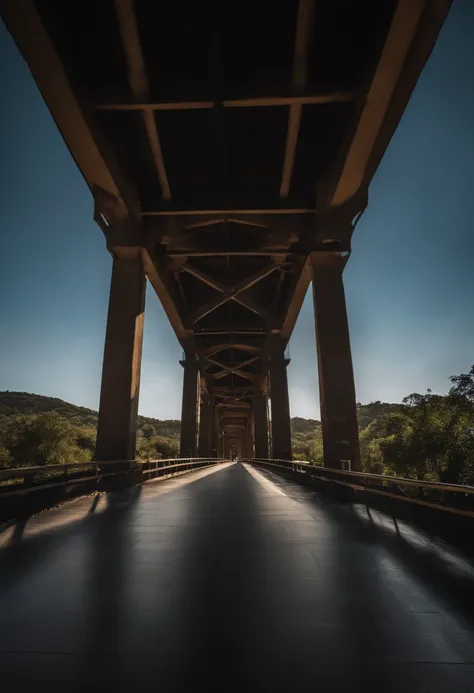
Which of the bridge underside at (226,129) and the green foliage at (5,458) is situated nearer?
the bridge underside at (226,129)

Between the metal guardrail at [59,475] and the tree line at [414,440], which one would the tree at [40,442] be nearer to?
the tree line at [414,440]

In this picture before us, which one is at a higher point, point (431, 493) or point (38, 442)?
point (38, 442)

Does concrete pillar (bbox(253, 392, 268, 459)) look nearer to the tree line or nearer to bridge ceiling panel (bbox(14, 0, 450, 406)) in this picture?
the tree line

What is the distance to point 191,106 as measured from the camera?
9250 mm

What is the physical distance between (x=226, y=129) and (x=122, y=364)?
26.0ft

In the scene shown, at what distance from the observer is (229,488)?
1091 cm

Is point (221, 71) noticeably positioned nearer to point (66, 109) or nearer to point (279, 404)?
point (66, 109)

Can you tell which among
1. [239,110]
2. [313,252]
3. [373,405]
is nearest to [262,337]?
[313,252]

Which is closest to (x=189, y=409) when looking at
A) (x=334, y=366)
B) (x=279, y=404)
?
(x=279, y=404)

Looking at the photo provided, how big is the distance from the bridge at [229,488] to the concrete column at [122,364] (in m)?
0.07

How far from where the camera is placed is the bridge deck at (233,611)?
1729 millimetres

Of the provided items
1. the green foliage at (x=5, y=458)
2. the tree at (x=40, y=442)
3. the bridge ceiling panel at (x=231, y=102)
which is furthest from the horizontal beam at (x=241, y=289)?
the green foliage at (x=5, y=458)

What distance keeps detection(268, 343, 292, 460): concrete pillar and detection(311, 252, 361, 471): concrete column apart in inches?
509

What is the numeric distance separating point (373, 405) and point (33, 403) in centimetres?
14272
